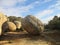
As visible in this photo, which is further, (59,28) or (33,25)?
(59,28)

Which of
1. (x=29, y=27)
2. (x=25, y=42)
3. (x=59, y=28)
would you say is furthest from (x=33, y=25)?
(x=59, y=28)

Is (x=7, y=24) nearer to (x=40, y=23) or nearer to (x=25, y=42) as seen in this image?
(x=40, y=23)

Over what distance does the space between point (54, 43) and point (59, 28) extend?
7284mm

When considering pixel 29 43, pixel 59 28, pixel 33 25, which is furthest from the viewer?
pixel 59 28

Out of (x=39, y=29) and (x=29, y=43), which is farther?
(x=39, y=29)

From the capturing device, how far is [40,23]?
1742cm

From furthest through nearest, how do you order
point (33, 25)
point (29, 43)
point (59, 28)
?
point (59, 28), point (33, 25), point (29, 43)

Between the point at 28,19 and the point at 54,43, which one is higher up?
the point at 28,19

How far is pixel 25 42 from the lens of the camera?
1439cm

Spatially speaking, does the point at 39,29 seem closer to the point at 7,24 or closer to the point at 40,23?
the point at 40,23

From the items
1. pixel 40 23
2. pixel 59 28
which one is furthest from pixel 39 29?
pixel 59 28

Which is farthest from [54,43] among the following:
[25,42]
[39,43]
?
[25,42]

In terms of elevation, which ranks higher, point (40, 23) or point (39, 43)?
point (40, 23)

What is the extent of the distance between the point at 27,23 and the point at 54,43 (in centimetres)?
380
